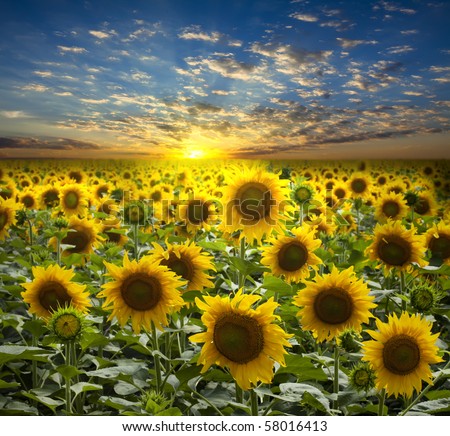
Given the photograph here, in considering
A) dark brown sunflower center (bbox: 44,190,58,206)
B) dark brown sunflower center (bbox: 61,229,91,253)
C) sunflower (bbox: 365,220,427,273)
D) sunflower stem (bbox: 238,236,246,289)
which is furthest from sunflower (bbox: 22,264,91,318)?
dark brown sunflower center (bbox: 44,190,58,206)

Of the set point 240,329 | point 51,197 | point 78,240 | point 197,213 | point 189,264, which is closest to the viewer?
point 240,329

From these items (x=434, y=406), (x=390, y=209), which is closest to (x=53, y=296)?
(x=434, y=406)

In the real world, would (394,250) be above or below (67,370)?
above

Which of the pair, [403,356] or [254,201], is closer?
[403,356]

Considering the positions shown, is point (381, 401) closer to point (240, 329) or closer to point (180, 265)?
point (240, 329)

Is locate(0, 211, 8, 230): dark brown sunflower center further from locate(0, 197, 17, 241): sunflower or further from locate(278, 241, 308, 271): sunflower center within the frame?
locate(278, 241, 308, 271): sunflower center

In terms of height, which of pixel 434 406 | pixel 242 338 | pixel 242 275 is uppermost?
pixel 242 275

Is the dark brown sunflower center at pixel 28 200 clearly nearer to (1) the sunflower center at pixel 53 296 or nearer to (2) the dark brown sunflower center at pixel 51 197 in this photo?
(2) the dark brown sunflower center at pixel 51 197

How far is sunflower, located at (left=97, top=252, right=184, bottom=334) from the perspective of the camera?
1.63 m

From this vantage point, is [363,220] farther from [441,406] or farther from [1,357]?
[1,357]

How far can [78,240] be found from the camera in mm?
Answer: 2916

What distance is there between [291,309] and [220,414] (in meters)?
0.51

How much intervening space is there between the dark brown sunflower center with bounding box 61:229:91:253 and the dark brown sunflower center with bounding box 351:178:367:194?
2670mm

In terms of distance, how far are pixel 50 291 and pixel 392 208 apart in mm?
2472
